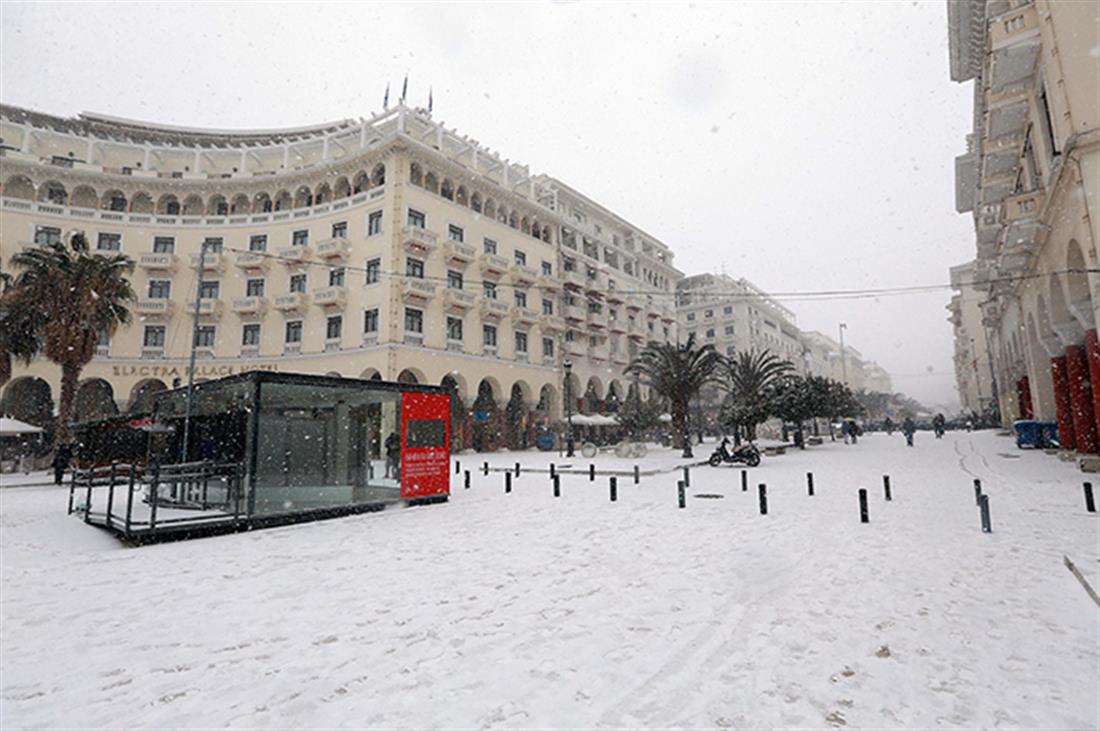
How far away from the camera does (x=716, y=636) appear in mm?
4887

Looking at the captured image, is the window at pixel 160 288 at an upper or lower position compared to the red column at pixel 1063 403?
upper

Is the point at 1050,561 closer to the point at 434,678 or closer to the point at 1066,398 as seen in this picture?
the point at 434,678

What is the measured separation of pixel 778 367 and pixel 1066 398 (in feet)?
45.8

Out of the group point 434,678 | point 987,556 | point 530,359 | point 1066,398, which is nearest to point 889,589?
point 987,556

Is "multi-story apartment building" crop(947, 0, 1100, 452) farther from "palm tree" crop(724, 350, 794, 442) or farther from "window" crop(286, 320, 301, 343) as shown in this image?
"window" crop(286, 320, 301, 343)

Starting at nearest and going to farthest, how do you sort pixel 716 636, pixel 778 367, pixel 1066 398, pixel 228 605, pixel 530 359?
pixel 716 636, pixel 228 605, pixel 1066 398, pixel 778 367, pixel 530 359

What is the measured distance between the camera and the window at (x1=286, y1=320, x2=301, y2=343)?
3512 cm

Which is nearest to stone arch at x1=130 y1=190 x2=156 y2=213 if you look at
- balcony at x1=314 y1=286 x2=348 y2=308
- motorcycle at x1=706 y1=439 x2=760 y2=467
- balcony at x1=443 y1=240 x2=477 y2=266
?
balcony at x1=314 y1=286 x2=348 y2=308

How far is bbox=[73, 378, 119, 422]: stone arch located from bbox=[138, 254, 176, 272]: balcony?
26.0ft

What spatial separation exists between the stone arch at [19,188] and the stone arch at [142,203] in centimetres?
536

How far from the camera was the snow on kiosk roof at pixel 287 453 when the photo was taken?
1046cm

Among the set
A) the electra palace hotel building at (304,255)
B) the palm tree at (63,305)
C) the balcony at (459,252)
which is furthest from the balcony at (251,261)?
the balcony at (459,252)

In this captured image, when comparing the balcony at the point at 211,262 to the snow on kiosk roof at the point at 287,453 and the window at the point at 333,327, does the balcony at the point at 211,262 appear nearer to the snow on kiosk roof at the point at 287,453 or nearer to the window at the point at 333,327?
the window at the point at 333,327

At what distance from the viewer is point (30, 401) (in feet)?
112
